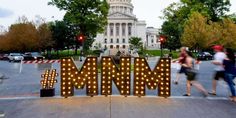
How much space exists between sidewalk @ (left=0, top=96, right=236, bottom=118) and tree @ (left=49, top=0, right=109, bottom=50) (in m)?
55.5

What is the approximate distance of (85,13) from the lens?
7206 centimetres

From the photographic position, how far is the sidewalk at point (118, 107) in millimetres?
11540

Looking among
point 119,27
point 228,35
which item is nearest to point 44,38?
point 228,35

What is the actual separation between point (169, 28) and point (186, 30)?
17269 mm

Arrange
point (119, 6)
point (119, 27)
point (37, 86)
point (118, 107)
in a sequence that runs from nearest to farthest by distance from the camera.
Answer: point (118, 107)
point (37, 86)
point (119, 27)
point (119, 6)

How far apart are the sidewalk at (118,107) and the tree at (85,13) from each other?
55.5 metres

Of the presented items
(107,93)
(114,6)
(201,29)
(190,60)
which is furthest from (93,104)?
(114,6)

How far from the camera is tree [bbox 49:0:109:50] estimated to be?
70125 millimetres

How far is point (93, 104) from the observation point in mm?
13352

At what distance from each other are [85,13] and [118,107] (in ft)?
198

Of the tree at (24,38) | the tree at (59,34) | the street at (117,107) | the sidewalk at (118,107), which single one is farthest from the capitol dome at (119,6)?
the sidewalk at (118,107)


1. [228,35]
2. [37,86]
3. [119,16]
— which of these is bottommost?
[37,86]

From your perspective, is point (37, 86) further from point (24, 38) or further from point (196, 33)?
point (24, 38)

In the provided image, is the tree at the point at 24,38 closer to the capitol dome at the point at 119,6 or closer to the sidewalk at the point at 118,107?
the sidewalk at the point at 118,107
